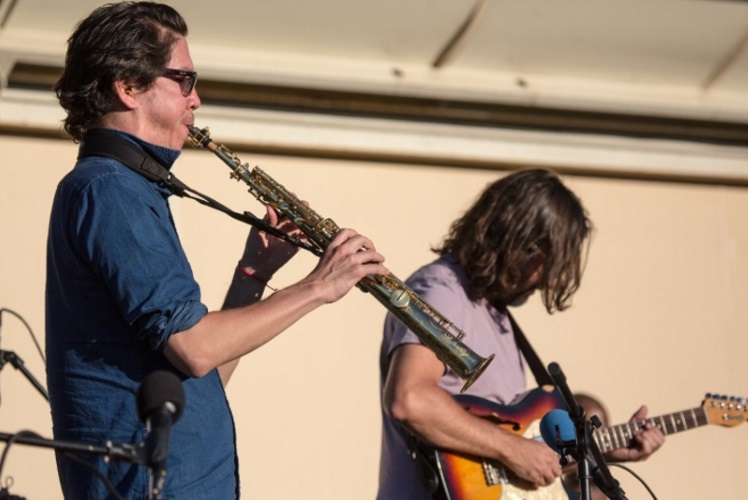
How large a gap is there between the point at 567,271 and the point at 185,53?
5.92 feet

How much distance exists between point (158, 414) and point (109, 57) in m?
1.13

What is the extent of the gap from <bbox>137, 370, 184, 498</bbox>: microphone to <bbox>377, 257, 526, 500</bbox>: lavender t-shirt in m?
1.70

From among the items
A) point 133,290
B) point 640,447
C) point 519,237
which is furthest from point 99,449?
point 640,447

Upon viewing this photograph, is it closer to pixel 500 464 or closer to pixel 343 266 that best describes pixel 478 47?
pixel 500 464

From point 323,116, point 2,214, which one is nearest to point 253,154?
point 323,116

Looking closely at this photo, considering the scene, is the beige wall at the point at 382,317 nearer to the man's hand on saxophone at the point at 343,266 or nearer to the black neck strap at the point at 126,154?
the black neck strap at the point at 126,154

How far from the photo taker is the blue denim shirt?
3000 mm

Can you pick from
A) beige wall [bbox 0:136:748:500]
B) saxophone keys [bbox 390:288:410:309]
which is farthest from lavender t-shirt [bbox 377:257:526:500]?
beige wall [bbox 0:136:748:500]

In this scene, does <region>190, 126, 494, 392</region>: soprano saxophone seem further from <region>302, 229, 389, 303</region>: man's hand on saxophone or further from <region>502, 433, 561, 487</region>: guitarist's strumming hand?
<region>502, 433, 561, 487</region>: guitarist's strumming hand

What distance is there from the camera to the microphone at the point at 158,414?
2.44 m

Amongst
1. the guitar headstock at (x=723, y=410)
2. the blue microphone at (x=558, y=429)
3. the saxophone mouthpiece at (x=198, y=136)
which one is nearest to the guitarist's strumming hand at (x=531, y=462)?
the blue microphone at (x=558, y=429)

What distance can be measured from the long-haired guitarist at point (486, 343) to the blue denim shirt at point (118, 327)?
111cm

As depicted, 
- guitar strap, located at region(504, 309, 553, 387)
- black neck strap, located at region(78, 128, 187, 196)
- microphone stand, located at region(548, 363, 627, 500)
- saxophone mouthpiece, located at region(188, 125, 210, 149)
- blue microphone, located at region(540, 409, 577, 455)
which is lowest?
microphone stand, located at region(548, 363, 627, 500)

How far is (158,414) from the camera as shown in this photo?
8.17 ft
